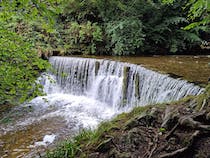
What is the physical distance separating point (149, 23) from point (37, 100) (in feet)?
20.5

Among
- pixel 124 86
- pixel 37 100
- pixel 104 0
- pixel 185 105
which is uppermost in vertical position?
pixel 104 0

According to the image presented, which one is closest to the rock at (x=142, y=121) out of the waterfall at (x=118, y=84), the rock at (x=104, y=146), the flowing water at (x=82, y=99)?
the rock at (x=104, y=146)

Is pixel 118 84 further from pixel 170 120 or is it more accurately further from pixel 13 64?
pixel 170 120

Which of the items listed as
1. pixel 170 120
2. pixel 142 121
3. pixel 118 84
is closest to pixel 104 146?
pixel 142 121

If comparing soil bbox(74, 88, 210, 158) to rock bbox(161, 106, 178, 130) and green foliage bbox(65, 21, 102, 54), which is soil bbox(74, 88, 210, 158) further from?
green foliage bbox(65, 21, 102, 54)

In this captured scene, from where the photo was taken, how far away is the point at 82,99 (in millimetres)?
9195

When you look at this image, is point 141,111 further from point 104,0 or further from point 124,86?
point 104,0

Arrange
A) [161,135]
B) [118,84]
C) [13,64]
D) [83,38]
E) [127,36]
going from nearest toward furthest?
[161,135]
[13,64]
[118,84]
[127,36]
[83,38]

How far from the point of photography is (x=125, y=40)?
449 inches

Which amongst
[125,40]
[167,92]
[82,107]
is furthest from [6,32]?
[125,40]

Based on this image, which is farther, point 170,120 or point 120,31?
point 120,31

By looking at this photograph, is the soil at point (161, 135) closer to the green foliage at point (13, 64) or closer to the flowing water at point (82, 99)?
the green foliage at point (13, 64)

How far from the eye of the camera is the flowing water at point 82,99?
602 cm

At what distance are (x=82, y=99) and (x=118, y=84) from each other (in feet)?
5.16
